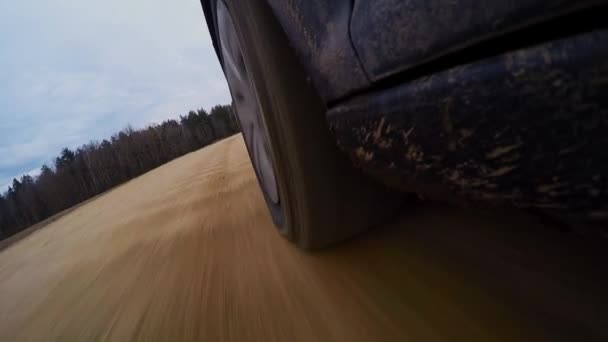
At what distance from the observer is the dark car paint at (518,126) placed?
0.21 metres

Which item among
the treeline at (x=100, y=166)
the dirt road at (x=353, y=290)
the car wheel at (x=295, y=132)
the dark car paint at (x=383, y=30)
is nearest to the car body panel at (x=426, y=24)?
the dark car paint at (x=383, y=30)

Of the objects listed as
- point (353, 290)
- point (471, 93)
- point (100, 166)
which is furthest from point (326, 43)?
point (100, 166)

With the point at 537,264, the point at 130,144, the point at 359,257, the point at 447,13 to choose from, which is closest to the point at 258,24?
the point at 447,13

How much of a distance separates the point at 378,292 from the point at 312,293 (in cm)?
17

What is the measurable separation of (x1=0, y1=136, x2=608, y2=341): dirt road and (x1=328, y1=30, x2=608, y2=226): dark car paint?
35 centimetres

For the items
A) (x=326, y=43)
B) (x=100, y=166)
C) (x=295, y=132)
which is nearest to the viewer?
(x=326, y=43)

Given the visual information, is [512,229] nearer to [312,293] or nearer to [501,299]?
[501,299]

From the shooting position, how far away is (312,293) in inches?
29.6

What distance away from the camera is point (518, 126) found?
246mm

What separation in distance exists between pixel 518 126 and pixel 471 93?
46 mm

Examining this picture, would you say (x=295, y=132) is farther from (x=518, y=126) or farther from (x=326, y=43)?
(x=518, y=126)

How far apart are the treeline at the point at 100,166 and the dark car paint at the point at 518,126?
583 inches

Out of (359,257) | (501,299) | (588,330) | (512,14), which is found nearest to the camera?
(512,14)

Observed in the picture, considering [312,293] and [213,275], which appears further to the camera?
[213,275]
